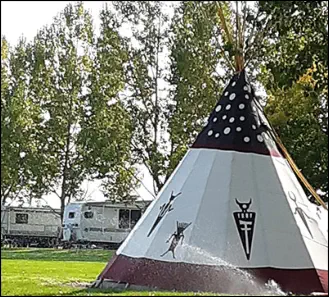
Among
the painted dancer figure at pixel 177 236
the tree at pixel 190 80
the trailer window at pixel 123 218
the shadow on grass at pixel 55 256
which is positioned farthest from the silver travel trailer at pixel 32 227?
the painted dancer figure at pixel 177 236

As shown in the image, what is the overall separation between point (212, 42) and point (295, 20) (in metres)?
13.5

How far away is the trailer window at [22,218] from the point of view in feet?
142

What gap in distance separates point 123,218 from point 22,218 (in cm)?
573

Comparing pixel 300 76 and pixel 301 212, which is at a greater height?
pixel 300 76

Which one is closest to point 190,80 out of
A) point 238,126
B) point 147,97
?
point 147,97

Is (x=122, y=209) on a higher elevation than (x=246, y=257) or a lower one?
higher

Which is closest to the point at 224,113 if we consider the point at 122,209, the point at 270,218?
the point at 270,218

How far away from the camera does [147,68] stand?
37.1 m

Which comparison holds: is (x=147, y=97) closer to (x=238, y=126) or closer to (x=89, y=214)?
(x=89, y=214)

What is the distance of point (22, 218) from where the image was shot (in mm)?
43688

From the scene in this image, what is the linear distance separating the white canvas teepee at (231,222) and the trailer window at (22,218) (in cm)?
3044

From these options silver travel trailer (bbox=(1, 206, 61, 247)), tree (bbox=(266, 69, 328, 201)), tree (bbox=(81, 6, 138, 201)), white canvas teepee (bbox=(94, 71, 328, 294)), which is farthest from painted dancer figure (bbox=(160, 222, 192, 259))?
silver travel trailer (bbox=(1, 206, 61, 247))

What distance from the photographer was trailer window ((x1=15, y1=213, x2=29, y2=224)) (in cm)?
4328

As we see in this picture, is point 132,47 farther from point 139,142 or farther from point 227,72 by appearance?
point 227,72
